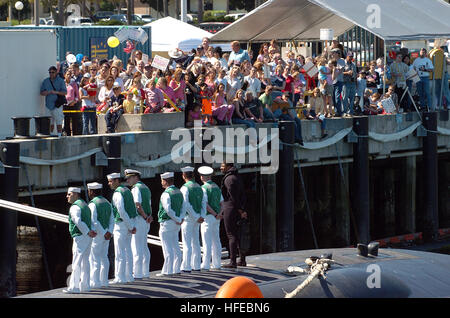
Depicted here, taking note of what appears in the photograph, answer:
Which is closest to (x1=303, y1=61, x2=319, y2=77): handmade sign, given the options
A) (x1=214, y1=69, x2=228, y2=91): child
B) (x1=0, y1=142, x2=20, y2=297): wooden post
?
(x1=214, y1=69, x2=228, y2=91): child

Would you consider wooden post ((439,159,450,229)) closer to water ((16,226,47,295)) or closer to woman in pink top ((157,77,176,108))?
woman in pink top ((157,77,176,108))

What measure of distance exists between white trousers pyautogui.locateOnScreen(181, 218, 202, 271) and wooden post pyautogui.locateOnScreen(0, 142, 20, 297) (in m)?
3.15

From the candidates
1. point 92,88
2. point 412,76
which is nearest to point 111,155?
point 92,88

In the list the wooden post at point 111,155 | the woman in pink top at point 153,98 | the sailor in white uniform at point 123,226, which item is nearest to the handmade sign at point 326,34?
the woman in pink top at point 153,98

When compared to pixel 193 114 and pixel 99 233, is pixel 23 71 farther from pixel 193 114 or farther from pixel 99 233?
pixel 99 233

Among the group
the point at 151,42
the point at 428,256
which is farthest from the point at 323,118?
the point at 151,42

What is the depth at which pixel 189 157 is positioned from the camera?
68.9 ft

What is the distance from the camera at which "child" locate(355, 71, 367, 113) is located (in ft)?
85.3

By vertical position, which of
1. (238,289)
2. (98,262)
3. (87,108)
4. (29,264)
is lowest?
(29,264)

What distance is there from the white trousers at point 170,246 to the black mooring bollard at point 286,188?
23.1 ft

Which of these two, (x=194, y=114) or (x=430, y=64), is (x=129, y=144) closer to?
(x=194, y=114)

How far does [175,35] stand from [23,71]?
17244mm

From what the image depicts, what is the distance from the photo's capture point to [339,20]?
30.8 meters

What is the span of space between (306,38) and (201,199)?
1586 cm
